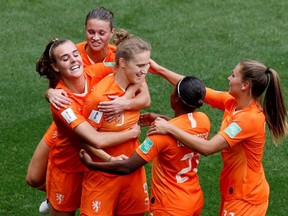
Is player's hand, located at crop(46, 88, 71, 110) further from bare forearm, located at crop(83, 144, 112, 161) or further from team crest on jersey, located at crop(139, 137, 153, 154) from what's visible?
team crest on jersey, located at crop(139, 137, 153, 154)

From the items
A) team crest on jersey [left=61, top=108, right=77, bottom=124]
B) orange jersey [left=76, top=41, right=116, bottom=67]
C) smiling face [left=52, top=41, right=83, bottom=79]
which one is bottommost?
team crest on jersey [left=61, top=108, right=77, bottom=124]

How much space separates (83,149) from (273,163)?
334 cm

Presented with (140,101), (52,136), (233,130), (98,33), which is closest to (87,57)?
(98,33)

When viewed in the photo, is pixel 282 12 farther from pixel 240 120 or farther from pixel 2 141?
pixel 240 120

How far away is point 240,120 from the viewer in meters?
6.85

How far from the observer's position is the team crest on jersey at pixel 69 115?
22.5 ft

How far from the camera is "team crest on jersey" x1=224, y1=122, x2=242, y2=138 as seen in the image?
269 inches

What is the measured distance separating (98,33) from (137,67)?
931 millimetres

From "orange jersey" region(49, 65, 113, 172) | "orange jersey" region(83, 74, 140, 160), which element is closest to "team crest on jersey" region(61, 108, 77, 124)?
"orange jersey" region(49, 65, 113, 172)

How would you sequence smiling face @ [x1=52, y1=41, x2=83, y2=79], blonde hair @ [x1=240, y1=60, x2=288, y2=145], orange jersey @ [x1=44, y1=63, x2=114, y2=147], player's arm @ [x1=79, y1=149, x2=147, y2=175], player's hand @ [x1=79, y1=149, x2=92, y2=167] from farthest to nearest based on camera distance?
1. orange jersey @ [x1=44, y1=63, x2=114, y2=147]
2. smiling face @ [x1=52, y1=41, x2=83, y2=79]
3. blonde hair @ [x1=240, y1=60, x2=288, y2=145]
4. player's hand @ [x1=79, y1=149, x2=92, y2=167]
5. player's arm @ [x1=79, y1=149, x2=147, y2=175]

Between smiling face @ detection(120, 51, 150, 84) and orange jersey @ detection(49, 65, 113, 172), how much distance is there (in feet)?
1.42

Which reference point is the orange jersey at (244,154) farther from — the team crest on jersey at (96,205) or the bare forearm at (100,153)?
the team crest on jersey at (96,205)

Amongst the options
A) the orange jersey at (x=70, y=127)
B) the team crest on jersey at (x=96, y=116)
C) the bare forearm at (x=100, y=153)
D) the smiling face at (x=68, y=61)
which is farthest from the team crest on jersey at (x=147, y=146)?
the smiling face at (x=68, y=61)

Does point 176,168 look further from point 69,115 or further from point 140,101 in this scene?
point 69,115
